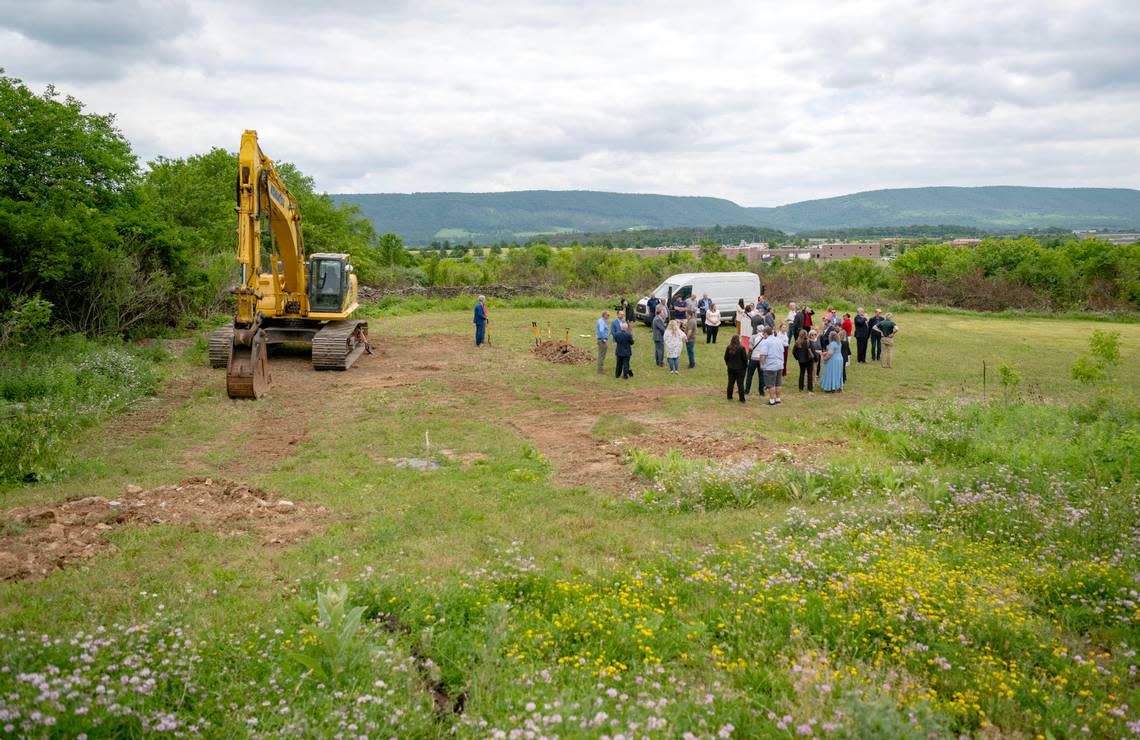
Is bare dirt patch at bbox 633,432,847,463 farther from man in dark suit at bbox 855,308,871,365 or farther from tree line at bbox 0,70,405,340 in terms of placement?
tree line at bbox 0,70,405,340

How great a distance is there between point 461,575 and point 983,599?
4.24 m

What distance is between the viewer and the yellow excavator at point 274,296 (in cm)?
1448

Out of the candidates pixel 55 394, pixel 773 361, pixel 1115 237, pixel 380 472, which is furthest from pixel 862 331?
pixel 1115 237

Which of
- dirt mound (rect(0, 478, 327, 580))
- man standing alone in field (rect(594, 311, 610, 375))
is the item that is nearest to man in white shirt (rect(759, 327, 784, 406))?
man standing alone in field (rect(594, 311, 610, 375))

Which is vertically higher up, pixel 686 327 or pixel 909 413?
pixel 686 327

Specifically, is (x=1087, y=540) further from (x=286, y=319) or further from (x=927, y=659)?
(x=286, y=319)

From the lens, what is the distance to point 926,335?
88.2 ft

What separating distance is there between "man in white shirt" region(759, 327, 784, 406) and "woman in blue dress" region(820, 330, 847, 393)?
1.80 m

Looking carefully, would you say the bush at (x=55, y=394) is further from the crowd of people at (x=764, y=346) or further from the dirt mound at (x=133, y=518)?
the crowd of people at (x=764, y=346)

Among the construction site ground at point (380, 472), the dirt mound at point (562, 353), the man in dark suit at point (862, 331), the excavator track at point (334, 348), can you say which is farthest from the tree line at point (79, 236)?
the man in dark suit at point (862, 331)

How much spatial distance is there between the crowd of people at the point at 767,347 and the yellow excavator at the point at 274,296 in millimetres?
6778

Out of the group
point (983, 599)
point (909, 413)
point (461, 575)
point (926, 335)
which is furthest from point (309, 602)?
point (926, 335)

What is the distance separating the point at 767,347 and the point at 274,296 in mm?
12212

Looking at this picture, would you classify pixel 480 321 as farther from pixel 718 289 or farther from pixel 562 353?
pixel 718 289
